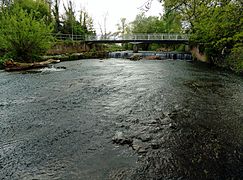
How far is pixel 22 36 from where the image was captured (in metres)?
20.3

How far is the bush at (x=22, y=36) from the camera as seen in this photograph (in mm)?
19844

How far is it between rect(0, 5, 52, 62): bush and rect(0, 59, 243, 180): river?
1156 centimetres

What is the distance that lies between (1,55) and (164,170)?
21619 millimetres

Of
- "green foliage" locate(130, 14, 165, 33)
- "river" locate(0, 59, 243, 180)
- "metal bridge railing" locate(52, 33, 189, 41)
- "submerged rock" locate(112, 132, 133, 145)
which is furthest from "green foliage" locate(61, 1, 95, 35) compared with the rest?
"submerged rock" locate(112, 132, 133, 145)

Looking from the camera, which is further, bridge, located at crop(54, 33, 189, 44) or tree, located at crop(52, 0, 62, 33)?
tree, located at crop(52, 0, 62, 33)

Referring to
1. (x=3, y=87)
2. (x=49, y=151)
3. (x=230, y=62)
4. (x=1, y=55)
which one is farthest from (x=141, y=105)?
(x=1, y=55)

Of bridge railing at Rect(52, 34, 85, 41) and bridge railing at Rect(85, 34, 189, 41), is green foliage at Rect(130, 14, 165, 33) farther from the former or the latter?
bridge railing at Rect(52, 34, 85, 41)

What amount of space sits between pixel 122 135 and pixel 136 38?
32.9 metres

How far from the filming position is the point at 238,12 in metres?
5.12

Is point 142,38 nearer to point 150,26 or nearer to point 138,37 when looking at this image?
point 138,37

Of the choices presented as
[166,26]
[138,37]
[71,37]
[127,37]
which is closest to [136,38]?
[138,37]

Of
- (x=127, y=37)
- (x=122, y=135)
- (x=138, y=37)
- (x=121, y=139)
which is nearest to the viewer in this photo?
(x=121, y=139)

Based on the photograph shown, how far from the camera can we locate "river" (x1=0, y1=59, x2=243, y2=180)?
14.2ft

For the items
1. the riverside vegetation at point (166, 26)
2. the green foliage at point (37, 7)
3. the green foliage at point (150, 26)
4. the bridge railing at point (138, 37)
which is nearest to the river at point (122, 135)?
the riverside vegetation at point (166, 26)
